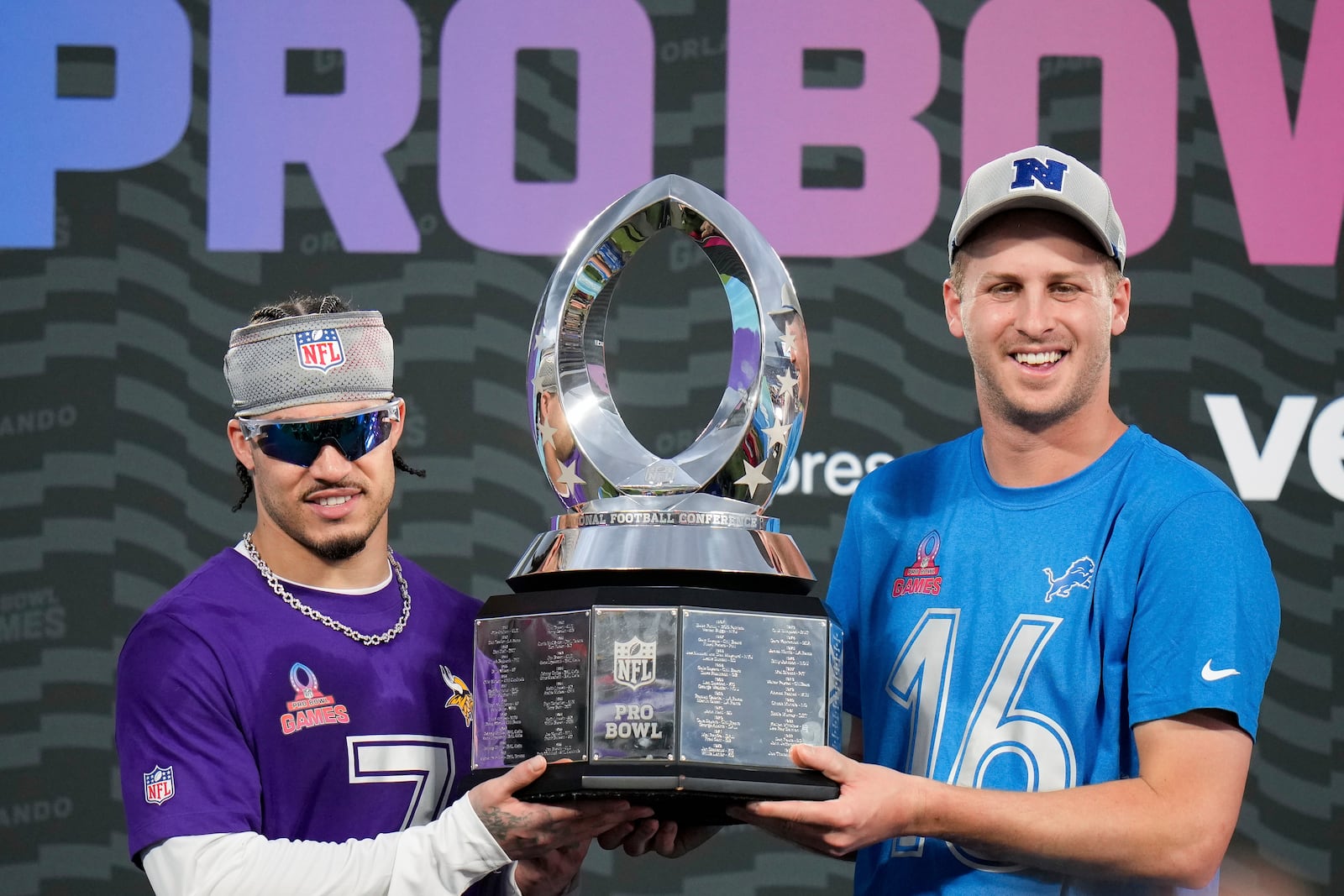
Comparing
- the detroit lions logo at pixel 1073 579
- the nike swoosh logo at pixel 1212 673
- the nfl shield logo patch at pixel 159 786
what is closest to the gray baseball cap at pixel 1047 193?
the detroit lions logo at pixel 1073 579

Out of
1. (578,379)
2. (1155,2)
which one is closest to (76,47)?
(578,379)

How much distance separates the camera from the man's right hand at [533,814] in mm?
1666

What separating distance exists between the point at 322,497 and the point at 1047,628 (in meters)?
0.93

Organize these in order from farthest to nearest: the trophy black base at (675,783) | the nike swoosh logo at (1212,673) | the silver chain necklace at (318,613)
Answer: the silver chain necklace at (318,613) < the nike swoosh logo at (1212,673) < the trophy black base at (675,783)

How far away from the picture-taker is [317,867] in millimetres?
1839

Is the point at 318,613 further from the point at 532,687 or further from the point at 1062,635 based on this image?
the point at 1062,635

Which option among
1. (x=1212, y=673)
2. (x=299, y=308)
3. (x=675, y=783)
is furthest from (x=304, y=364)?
(x=1212, y=673)

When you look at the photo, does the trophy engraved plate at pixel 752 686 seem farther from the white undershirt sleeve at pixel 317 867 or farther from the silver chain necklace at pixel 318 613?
the silver chain necklace at pixel 318 613

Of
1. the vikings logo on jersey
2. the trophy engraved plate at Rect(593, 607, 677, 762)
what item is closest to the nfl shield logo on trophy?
the trophy engraved plate at Rect(593, 607, 677, 762)

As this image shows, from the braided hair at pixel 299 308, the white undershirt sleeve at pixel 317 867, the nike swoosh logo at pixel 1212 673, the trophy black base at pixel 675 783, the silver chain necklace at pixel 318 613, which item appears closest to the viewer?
the trophy black base at pixel 675 783

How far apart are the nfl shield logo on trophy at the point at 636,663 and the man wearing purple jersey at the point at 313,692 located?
0.57 feet

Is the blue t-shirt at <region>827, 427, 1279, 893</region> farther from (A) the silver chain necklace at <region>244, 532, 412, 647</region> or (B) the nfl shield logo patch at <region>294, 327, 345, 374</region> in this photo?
(B) the nfl shield logo patch at <region>294, 327, 345, 374</region>

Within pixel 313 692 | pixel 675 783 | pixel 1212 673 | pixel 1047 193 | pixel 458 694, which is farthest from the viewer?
pixel 458 694

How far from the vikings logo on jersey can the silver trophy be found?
0.31 meters
